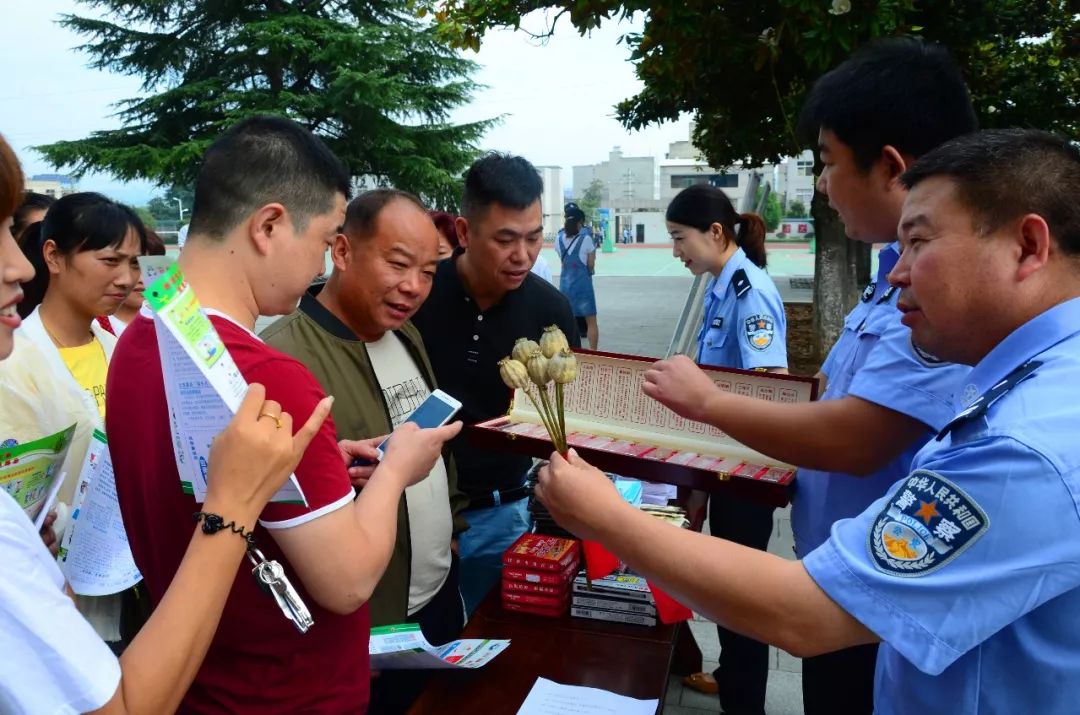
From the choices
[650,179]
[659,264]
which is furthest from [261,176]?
[650,179]

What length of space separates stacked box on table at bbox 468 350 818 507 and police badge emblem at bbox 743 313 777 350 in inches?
57.8

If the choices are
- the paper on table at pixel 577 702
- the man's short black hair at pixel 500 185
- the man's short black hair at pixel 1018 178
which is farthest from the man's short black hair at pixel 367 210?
the man's short black hair at pixel 1018 178

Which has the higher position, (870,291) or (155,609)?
(870,291)

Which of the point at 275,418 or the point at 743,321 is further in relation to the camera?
the point at 743,321

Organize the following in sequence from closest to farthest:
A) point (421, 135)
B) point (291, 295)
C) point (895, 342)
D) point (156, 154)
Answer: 1. point (291, 295)
2. point (895, 342)
3. point (156, 154)
4. point (421, 135)

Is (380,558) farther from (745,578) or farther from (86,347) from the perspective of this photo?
(86,347)

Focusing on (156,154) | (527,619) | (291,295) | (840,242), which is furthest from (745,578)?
(156,154)

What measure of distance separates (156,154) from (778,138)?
592 inches

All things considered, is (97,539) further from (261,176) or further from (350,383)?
(261,176)

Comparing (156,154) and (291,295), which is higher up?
(156,154)

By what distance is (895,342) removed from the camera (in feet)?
5.58

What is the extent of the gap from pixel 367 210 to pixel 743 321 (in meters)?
2.04

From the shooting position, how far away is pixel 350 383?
2.10 metres

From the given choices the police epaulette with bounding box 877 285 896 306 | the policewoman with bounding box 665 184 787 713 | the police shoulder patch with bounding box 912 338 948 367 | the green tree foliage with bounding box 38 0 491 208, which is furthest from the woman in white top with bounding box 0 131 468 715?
the green tree foliage with bounding box 38 0 491 208
